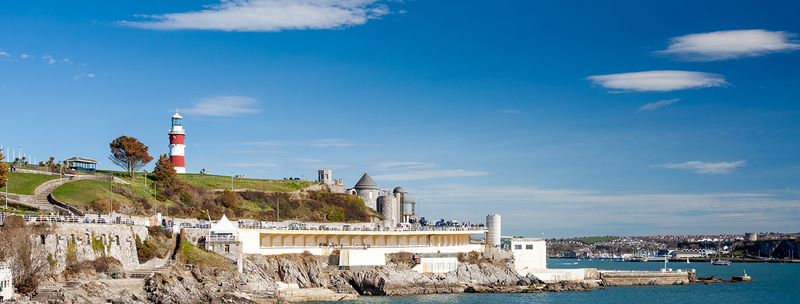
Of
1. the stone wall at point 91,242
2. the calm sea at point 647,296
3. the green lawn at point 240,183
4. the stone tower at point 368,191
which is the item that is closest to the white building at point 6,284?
the stone wall at point 91,242

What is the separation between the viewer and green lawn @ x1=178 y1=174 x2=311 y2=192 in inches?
3994

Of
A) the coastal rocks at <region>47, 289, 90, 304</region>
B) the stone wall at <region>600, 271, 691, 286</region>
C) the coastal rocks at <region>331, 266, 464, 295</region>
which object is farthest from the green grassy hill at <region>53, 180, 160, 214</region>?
the stone wall at <region>600, 271, 691, 286</region>

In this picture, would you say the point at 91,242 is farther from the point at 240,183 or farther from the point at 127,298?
the point at 240,183

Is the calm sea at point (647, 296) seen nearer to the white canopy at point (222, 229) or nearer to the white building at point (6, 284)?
the white canopy at point (222, 229)

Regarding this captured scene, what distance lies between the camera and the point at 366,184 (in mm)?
115688

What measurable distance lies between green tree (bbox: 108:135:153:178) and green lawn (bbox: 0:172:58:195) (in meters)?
11.1

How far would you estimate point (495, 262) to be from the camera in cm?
8250

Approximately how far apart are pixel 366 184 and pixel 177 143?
1201 inches

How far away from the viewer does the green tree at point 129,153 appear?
92.8 meters

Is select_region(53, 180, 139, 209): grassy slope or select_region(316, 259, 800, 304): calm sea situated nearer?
select_region(316, 259, 800, 304): calm sea

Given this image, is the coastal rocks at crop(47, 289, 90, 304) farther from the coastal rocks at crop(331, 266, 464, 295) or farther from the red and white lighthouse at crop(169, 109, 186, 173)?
the red and white lighthouse at crop(169, 109, 186, 173)

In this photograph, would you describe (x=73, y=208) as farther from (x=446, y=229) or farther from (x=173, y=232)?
(x=446, y=229)

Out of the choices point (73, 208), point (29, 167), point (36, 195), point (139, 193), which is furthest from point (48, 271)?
point (29, 167)

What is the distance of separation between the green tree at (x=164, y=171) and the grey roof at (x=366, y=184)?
30.8 meters
